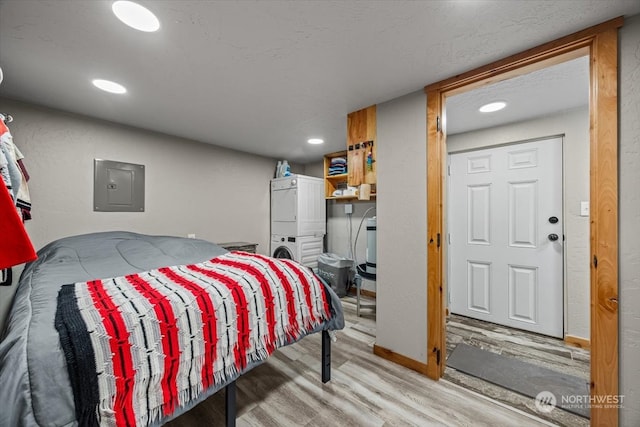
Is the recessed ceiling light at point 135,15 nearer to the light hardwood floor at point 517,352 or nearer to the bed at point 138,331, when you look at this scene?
the bed at point 138,331

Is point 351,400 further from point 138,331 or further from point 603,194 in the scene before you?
point 603,194

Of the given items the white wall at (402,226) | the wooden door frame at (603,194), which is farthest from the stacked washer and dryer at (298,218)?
the wooden door frame at (603,194)

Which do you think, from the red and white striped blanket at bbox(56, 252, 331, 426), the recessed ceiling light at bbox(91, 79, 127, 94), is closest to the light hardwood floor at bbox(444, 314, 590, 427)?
the red and white striped blanket at bbox(56, 252, 331, 426)

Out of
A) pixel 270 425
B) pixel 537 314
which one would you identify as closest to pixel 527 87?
pixel 537 314

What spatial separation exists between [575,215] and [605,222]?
1.46 meters

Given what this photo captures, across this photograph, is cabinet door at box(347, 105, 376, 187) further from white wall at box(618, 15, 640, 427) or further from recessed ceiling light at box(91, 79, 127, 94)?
recessed ceiling light at box(91, 79, 127, 94)

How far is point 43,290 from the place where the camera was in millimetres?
1256

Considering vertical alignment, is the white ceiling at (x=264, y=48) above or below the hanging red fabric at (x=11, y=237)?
above

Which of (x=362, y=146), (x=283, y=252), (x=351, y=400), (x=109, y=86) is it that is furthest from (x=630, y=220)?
(x=283, y=252)

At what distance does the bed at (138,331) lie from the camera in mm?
810

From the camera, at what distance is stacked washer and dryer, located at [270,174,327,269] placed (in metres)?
3.89

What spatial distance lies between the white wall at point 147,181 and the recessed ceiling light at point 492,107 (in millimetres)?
3126

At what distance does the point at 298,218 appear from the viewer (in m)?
3.86

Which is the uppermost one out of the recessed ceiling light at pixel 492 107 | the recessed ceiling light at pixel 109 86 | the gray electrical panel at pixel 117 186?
the recessed ceiling light at pixel 492 107
